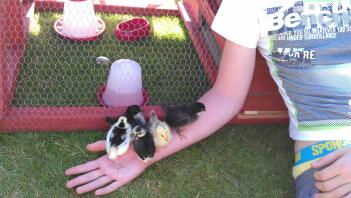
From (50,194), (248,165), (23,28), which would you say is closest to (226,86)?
(248,165)

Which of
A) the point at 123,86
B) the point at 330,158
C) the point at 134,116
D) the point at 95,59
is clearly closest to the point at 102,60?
the point at 95,59

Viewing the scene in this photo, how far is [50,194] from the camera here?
1353 mm

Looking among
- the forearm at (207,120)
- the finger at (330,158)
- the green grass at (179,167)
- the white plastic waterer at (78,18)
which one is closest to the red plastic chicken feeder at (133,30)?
the white plastic waterer at (78,18)

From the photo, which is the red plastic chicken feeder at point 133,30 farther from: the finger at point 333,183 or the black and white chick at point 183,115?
the finger at point 333,183

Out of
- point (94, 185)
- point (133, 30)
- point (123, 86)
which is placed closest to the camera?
point (94, 185)

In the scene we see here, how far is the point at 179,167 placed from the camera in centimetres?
150

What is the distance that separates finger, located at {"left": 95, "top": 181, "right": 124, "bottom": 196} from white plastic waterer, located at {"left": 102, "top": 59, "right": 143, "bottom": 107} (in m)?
0.36

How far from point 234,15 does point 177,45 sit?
77cm

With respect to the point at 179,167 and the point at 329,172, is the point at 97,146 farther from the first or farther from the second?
the point at 329,172

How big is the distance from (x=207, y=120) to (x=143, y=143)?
20 cm

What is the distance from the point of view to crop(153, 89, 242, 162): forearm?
139 cm

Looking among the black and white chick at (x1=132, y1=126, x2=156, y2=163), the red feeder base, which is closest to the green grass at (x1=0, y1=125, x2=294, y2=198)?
the black and white chick at (x1=132, y1=126, x2=156, y2=163)

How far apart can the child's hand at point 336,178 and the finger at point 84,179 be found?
593mm

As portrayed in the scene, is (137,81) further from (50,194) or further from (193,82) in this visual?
(50,194)
